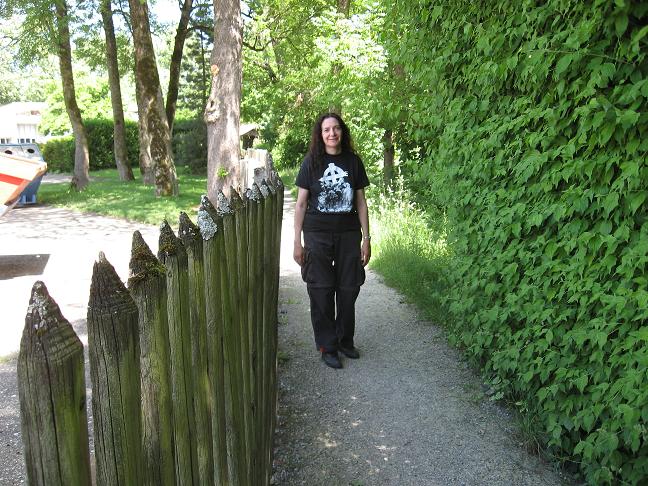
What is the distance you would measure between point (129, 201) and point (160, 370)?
15.9m

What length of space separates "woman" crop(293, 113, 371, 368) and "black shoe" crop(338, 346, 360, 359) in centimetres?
11

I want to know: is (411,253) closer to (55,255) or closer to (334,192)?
(334,192)

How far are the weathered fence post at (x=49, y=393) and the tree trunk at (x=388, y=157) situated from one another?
11539mm

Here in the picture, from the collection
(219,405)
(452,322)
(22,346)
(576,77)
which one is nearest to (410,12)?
(576,77)

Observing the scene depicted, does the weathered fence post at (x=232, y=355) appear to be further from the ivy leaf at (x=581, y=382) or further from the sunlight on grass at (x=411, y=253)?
the sunlight on grass at (x=411, y=253)

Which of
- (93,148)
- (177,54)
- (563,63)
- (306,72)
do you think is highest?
(177,54)

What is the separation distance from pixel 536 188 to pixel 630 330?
917 mm

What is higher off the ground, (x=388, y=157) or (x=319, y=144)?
(x=319, y=144)

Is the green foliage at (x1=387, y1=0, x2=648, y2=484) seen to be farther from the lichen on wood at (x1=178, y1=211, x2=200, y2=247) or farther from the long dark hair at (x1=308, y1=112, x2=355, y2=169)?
the lichen on wood at (x1=178, y1=211, x2=200, y2=247)

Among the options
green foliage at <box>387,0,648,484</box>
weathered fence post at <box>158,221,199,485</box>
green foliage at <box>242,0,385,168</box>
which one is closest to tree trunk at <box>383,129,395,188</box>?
green foliage at <box>242,0,385,168</box>

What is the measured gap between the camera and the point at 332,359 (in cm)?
502

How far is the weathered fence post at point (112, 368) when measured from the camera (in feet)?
3.90

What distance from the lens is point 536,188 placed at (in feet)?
11.0

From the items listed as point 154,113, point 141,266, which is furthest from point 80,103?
point 141,266
